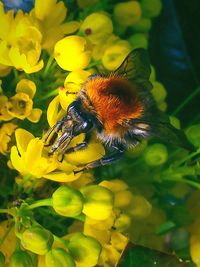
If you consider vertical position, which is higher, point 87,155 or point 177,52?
point 87,155

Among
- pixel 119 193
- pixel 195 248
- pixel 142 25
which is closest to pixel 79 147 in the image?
pixel 119 193

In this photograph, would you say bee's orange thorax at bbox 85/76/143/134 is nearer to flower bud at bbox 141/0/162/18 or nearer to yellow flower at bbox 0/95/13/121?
yellow flower at bbox 0/95/13/121

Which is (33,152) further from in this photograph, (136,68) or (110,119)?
(136,68)

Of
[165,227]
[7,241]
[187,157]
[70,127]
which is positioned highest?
[70,127]

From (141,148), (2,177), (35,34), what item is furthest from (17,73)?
(141,148)

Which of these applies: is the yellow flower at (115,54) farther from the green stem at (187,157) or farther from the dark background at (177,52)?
the dark background at (177,52)
